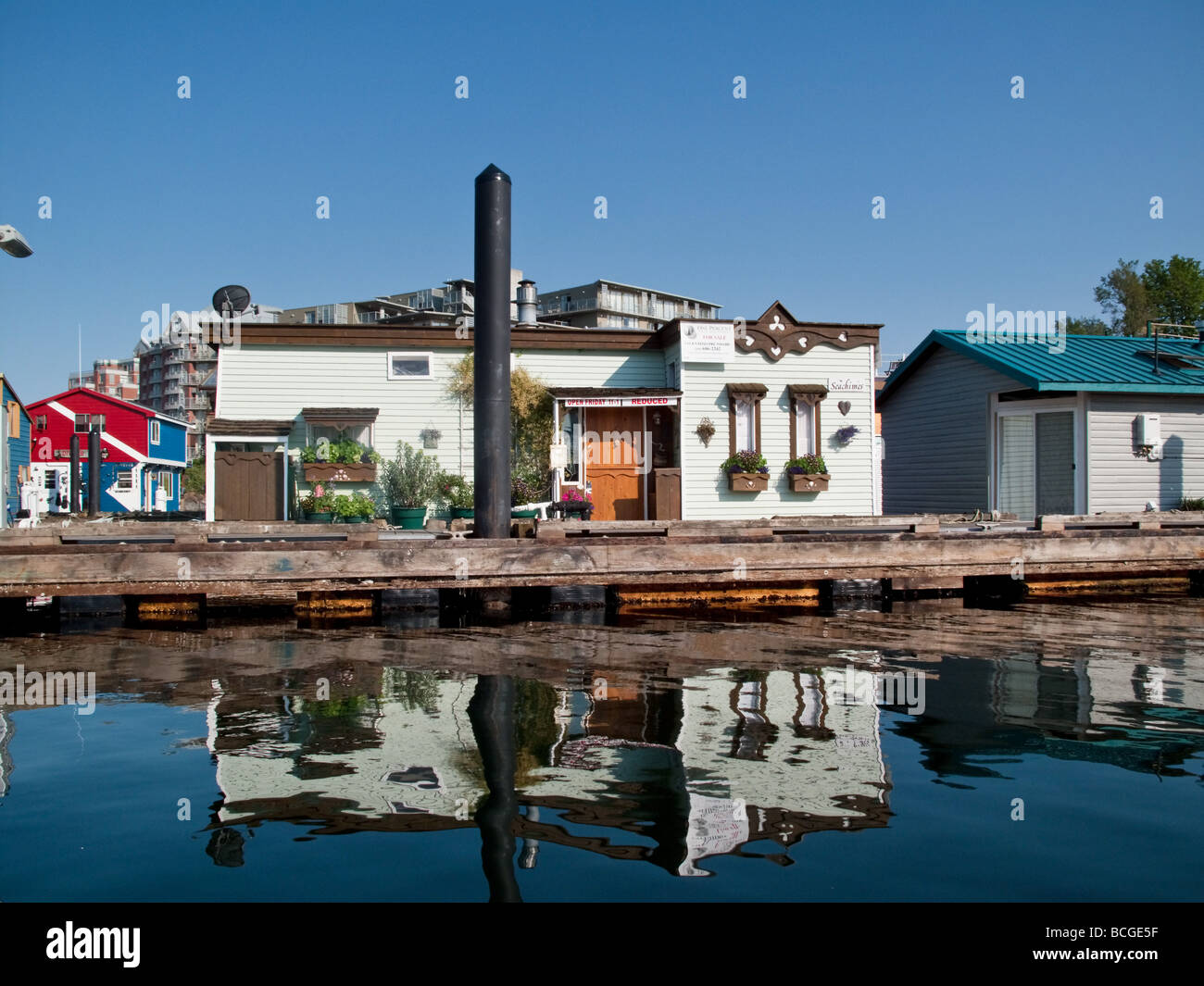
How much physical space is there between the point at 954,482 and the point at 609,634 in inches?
562

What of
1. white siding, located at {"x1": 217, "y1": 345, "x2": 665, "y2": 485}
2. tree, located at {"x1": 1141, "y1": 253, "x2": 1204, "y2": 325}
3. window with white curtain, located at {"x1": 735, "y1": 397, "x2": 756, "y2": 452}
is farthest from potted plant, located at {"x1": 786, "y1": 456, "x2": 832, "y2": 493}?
tree, located at {"x1": 1141, "y1": 253, "x2": 1204, "y2": 325}

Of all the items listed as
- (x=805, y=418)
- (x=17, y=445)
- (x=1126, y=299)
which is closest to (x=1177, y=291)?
(x=1126, y=299)

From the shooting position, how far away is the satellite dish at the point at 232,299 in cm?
1830

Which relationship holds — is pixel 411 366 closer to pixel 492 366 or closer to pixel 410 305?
pixel 492 366

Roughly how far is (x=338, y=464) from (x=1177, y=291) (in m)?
56.7

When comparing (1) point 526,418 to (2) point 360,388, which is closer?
(2) point 360,388

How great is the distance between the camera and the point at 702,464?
18.4 metres

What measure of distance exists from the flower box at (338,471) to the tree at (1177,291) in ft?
174

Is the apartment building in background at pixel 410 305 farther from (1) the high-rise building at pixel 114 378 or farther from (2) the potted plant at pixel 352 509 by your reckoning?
(1) the high-rise building at pixel 114 378

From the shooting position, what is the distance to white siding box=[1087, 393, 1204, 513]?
19031mm

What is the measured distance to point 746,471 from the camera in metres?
18.4
